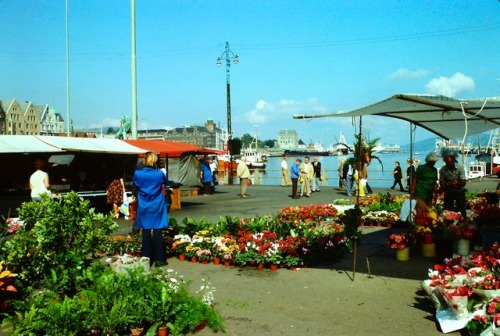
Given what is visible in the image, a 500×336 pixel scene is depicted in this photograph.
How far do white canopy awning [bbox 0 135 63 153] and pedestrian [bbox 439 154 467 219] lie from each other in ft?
35.9

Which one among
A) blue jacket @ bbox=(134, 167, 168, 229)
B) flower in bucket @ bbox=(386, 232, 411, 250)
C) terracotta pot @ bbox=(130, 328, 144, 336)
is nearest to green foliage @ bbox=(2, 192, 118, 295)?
terracotta pot @ bbox=(130, 328, 144, 336)

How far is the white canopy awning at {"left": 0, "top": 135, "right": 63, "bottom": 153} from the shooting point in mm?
14153

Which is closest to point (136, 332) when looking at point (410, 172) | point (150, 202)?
point (150, 202)

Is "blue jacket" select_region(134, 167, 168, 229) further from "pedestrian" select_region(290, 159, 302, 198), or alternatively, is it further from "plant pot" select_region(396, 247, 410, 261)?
"pedestrian" select_region(290, 159, 302, 198)

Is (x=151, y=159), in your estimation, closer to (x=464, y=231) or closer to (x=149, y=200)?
(x=149, y=200)

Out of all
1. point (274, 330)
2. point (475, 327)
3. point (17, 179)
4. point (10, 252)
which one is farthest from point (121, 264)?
point (17, 179)

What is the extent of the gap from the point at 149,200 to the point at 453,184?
6.38 meters

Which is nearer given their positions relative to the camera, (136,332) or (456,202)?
(136,332)

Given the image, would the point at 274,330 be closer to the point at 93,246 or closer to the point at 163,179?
the point at 93,246

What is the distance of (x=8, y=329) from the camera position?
17.2 feet

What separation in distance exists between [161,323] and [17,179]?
15268 millimetres

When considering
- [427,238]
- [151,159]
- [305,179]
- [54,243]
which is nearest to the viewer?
[54,243]

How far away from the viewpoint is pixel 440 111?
833 centimetres

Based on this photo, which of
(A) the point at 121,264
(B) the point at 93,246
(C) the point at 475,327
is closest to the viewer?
(C) the point at 475,327
